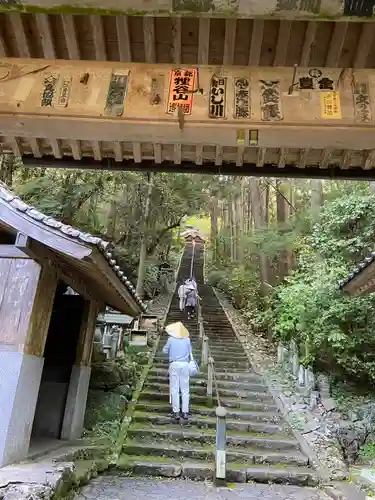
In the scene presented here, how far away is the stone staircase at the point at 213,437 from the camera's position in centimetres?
766

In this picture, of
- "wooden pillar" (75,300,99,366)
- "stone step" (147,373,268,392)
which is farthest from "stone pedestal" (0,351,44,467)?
"stone step" (147,373,268,392)

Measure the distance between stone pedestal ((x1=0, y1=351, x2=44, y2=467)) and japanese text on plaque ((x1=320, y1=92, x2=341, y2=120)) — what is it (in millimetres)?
4595

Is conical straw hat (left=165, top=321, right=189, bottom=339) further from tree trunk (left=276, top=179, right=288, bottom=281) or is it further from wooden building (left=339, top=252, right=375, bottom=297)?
tree trunk (left=276, top=179, right=288, bottom=281)

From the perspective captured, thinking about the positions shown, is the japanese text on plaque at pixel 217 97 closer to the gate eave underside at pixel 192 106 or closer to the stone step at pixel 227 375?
the gate eave underside at pixel 192 106

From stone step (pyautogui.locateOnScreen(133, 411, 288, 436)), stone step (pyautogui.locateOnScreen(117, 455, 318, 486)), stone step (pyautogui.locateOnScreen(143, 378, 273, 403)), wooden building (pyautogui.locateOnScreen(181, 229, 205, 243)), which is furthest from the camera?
wooden building (pyautogui.locateOnScreen(181, 229, 205, 243))

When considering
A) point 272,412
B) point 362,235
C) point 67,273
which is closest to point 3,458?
point 67,273

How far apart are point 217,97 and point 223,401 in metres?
8.70

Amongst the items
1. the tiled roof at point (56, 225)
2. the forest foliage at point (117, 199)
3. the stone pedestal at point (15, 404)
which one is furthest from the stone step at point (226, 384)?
the tiled roof at point (56, 225)

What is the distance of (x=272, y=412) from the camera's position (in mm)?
10602

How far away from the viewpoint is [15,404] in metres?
5.78

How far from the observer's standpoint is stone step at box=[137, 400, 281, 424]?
10156mm

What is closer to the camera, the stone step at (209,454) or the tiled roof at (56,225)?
the tiled roof at (56,225)

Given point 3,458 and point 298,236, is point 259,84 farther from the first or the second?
point 298,236

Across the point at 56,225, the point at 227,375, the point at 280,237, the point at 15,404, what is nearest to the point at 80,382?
the point at 15,404
